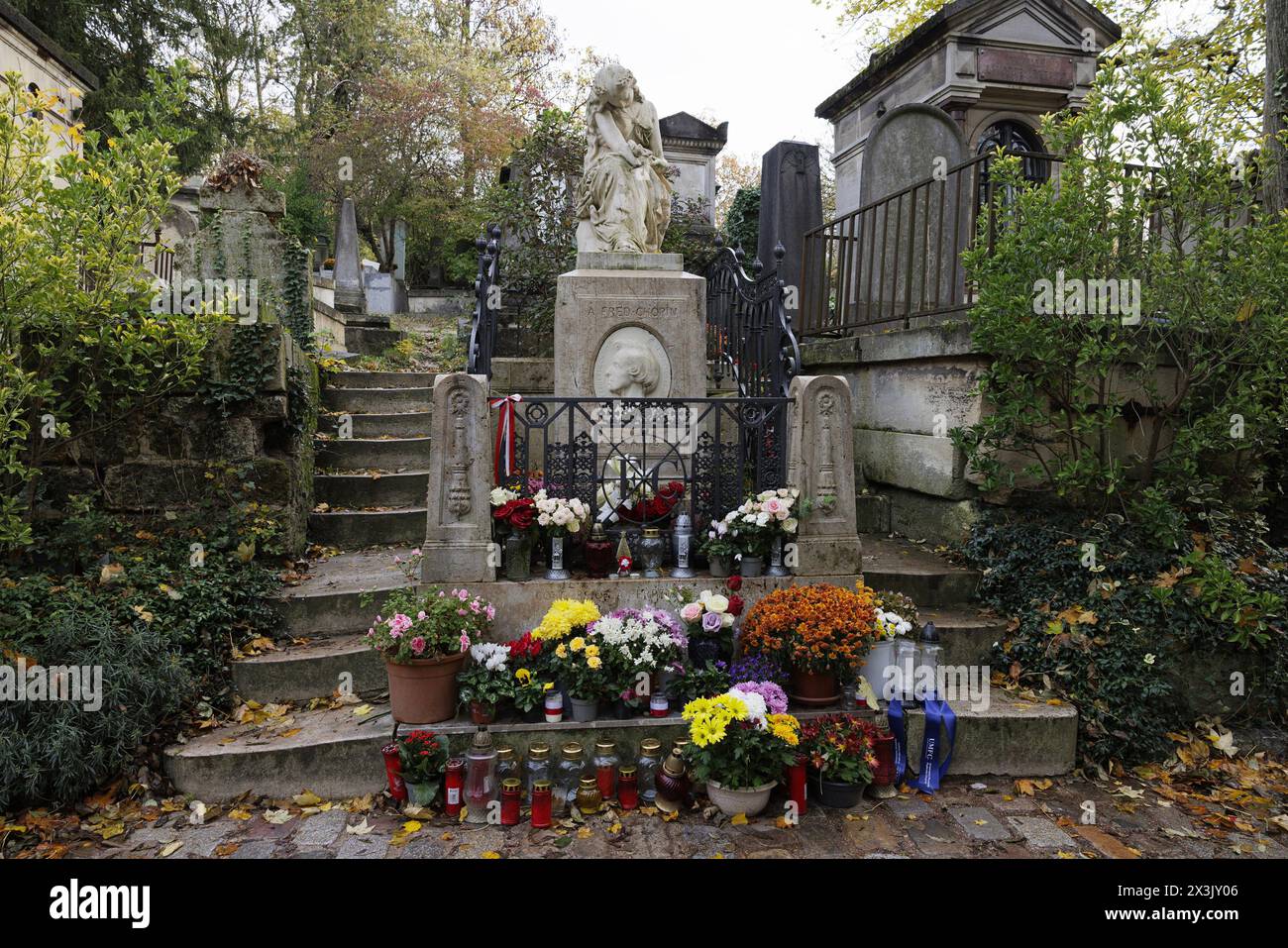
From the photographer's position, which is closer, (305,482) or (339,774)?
(339,774)

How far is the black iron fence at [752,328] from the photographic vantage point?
5375mm

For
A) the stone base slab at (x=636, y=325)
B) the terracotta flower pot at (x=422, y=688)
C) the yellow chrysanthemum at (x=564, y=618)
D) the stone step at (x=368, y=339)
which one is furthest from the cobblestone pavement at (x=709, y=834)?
the stone step at (x=368, y=339)

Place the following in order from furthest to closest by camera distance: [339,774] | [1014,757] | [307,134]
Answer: [307,134]
[1014,757]
[339,774]

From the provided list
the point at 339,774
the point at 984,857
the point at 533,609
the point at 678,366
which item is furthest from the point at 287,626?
the point at 984,857

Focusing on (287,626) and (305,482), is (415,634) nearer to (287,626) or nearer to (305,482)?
(287,626)

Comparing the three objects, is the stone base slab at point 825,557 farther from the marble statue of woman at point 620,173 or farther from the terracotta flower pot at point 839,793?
the marble statue of woman at point 620,173

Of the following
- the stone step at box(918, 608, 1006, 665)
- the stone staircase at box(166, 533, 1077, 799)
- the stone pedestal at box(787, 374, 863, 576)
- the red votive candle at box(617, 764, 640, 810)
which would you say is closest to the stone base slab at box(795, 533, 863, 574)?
the stone pedestal at box(787, 374, 863, 576)

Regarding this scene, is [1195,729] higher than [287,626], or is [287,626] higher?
[287,626]

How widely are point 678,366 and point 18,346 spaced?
4.15m

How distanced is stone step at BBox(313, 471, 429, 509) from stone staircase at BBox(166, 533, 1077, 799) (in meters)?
1.33

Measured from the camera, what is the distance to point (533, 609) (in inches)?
174

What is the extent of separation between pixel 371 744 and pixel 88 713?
1.40 meters

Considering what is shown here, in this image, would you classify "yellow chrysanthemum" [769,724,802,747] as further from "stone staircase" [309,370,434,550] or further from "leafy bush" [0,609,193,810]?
"stone staircase" [309,370,434,550]

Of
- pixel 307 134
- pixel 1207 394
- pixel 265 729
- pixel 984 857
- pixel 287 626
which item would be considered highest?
pixel 307 134
